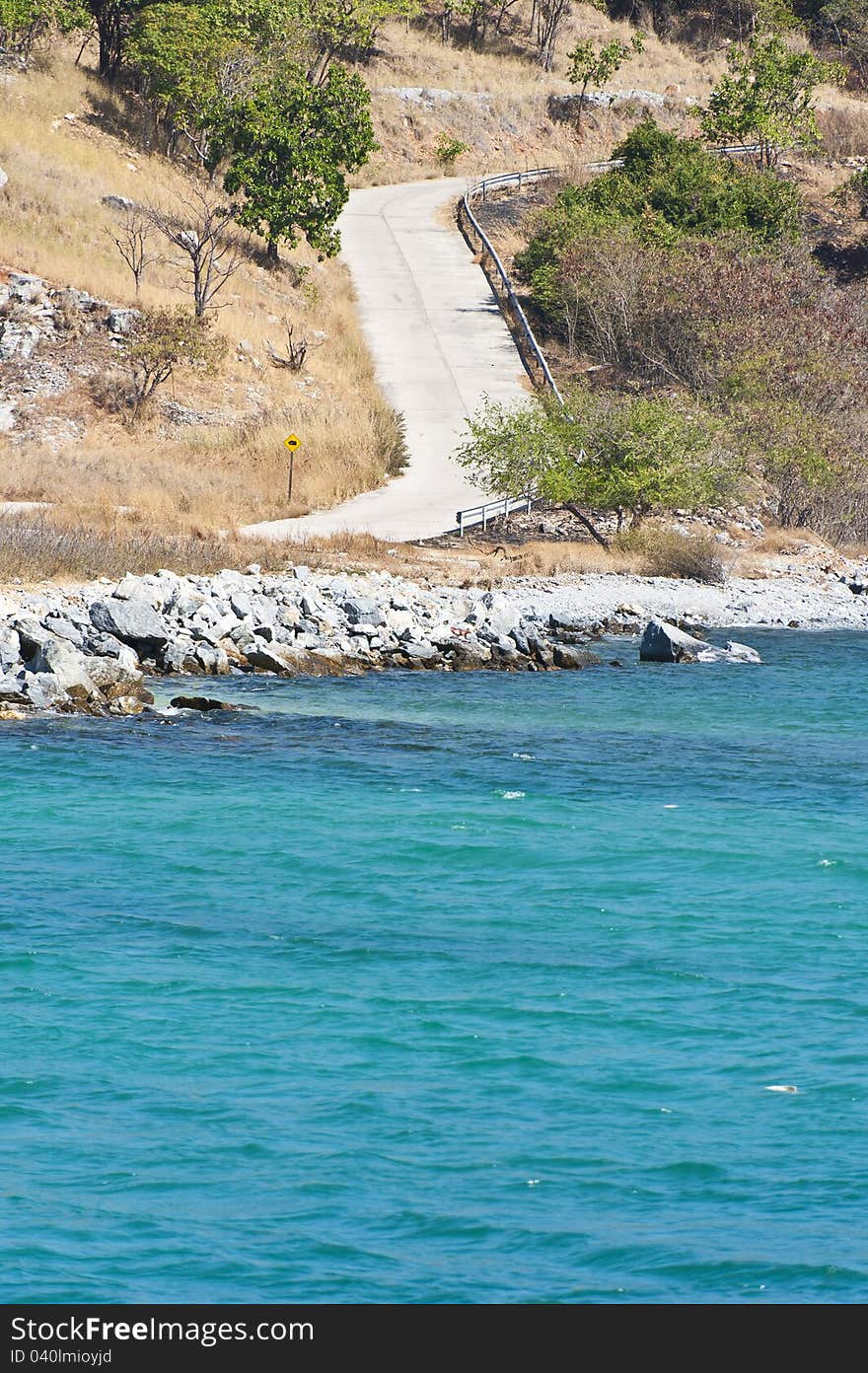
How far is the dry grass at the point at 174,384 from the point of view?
36344 millimetres

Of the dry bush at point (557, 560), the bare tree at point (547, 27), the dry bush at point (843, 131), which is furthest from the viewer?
the bare tree at point (547, 27)

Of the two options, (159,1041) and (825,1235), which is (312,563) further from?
(825,1235)

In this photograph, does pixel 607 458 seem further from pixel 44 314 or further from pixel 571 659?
pixel 44 314

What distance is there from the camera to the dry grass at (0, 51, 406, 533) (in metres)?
36.3

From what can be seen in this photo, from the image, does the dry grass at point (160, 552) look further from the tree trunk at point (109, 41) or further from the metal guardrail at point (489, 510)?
the tree trunk at point (109, 41)

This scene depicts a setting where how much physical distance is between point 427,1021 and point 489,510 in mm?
28460

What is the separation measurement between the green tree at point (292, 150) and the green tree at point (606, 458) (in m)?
21.1

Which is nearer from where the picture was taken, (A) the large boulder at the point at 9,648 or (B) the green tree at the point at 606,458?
(A) the large boulder at the point at 9,648

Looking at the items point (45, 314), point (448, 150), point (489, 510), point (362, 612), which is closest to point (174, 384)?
point (45, 314)

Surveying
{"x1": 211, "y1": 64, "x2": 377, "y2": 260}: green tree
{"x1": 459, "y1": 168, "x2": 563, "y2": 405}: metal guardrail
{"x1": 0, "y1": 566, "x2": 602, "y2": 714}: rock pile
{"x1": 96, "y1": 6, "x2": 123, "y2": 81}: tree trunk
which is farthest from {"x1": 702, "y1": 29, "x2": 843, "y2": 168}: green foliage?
{"x1": 0, "y1": 566, "x2": 602, "y2": 714}: rock pile

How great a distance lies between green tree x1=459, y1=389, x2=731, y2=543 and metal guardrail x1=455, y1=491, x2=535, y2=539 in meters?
1.03

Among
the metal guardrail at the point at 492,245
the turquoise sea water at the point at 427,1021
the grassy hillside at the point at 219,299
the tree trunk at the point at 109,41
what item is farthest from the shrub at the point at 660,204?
the turquoise sea water at the point at 427,1021

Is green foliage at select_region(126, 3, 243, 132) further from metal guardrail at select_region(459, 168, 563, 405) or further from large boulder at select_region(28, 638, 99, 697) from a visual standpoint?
large boulder at select_region(28, 638, 99, 697)
